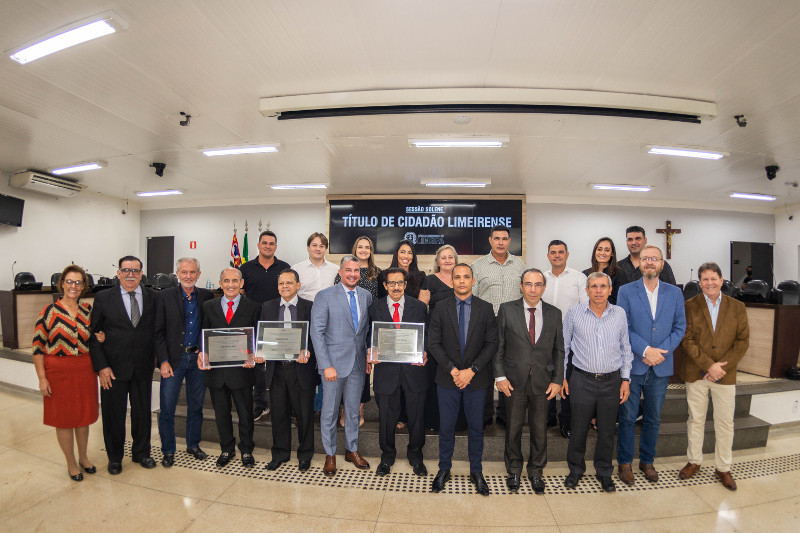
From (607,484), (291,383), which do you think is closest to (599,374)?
(607,484)

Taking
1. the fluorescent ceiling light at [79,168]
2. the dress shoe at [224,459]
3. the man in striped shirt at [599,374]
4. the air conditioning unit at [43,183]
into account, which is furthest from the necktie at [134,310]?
the air conditioning unit at [43,183]

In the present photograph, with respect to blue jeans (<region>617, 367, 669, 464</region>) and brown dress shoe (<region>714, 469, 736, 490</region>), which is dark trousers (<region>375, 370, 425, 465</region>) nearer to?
blue jeans (<region>617, 367, 669, 464</region>)

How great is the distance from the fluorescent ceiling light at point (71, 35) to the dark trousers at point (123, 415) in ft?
9.19

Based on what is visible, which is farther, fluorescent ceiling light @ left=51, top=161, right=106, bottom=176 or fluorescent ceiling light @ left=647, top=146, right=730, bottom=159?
fluorescent ceiling light @ left=51, top=161, right=106, bottom=176

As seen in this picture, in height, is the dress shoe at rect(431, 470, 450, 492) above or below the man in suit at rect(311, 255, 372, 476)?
below

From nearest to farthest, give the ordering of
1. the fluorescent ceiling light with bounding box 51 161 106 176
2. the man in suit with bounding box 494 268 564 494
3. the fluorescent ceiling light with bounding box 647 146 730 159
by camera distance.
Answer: the man in suit with bounding box 494 268 564 494 < the fluorescent ceiling light with bounding box 647 146 730 159 < the fluorescent ceiling light with bounding box 51 161 106 176

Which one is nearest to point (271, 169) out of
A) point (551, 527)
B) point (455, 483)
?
point (455, 483)

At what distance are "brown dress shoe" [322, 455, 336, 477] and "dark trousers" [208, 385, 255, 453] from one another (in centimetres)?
69

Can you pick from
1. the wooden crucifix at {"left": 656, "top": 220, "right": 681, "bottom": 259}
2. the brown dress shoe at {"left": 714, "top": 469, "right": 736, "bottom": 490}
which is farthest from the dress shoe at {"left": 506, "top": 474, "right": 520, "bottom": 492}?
the wooden crucifix at {"left": 656, "top": 220, "right": 681, "bottom": 259}

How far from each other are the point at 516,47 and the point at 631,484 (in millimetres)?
3737

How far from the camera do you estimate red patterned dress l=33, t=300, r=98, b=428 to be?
2.84 metres

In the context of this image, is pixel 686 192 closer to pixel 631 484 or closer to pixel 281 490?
pixel 631 484

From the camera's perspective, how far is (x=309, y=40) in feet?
10.2

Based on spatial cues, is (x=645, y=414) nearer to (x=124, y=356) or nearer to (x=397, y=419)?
(x=397, y=419)
